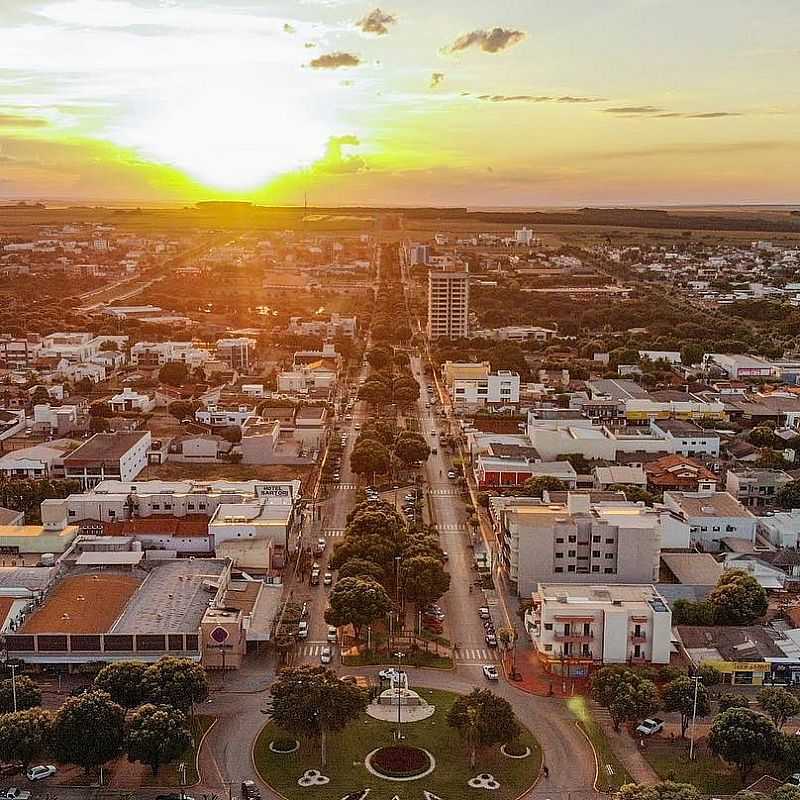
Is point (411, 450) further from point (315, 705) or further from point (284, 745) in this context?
point (315, 705)

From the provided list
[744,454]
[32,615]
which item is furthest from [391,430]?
[32,615]

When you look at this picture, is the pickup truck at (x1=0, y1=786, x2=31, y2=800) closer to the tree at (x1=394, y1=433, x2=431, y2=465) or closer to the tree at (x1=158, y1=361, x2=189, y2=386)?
the tree at (x1=394, y1=433, x2=431, y2=465)

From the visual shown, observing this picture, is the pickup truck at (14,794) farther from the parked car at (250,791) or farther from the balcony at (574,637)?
the balcony at (574,637)

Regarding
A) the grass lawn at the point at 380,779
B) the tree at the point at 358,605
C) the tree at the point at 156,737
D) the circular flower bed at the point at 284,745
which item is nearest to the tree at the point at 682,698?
the grass lawn at the point at 380,779

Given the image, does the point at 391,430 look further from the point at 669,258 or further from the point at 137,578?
the point at 669,258

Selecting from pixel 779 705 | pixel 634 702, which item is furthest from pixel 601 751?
pixel 779 705

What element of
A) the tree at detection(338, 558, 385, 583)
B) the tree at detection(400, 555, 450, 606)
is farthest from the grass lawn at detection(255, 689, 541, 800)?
the tree at detection(338, 558, 385, 583)
